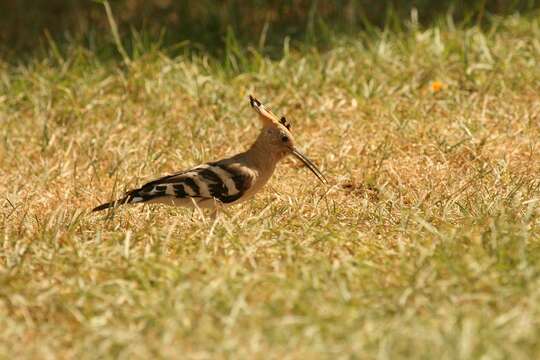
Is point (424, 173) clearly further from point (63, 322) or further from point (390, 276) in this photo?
point (63, 322)

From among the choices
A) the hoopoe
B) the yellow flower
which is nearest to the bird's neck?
the hoopoe

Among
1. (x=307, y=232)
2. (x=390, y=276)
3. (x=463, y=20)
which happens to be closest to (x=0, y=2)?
(x=463, y=20)

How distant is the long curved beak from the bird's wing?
422 millimetres

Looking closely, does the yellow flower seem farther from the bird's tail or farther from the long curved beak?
the bird's tail

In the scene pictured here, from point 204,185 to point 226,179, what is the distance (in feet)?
0.40

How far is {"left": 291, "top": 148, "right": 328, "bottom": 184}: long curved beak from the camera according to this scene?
5778mm

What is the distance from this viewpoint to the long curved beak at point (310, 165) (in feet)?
19.0

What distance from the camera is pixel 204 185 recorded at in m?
5.29

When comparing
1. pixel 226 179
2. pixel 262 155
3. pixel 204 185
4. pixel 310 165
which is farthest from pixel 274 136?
pixel 204 185

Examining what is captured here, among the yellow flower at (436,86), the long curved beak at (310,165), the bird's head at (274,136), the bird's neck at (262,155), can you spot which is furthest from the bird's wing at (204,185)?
the yellow flower at (436,86)

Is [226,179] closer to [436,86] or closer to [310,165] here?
[310,165]

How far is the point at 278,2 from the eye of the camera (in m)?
8.86

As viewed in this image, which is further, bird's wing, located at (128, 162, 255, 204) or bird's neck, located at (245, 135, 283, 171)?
bird's neck, located at (245, 135, 283, 171)

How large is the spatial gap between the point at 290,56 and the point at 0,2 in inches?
123
